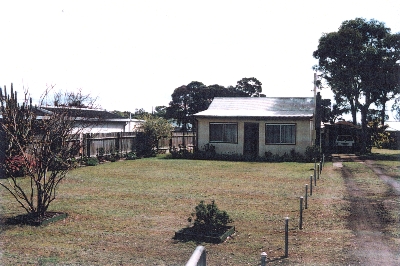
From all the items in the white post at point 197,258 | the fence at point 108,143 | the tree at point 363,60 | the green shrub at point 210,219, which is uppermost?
the tree at point 363,60

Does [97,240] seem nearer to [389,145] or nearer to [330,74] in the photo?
[330,74]

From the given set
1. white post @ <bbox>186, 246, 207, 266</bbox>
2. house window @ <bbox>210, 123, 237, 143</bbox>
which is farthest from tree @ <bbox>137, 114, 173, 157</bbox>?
white post @ <bbox>186, 246, 207, 266</bbox>

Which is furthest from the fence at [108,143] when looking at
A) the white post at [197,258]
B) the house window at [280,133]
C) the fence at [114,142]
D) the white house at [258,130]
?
the white post at [197,258]

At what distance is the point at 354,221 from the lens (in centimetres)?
955

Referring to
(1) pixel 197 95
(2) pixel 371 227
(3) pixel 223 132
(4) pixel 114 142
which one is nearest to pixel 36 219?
(2) pixel 371 227

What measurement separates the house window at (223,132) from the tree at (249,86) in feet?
137

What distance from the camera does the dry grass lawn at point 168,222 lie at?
23.2ft

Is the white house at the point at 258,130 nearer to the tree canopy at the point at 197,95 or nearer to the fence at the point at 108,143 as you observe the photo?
the fence at the point at 108,143

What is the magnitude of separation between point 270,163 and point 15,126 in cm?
1632

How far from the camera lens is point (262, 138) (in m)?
25.9

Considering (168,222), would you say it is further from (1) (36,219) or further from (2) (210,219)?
(1) (36,219)

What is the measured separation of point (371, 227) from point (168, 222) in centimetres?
457

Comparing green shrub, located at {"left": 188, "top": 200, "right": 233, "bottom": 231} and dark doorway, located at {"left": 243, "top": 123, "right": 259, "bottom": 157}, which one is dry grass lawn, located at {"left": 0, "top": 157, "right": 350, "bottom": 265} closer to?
green shrub, located at {"left": 188, "top": 200, "right": 233, "bottom": 231}

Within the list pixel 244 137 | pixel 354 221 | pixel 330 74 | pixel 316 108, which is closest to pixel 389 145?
pixel 330 74
